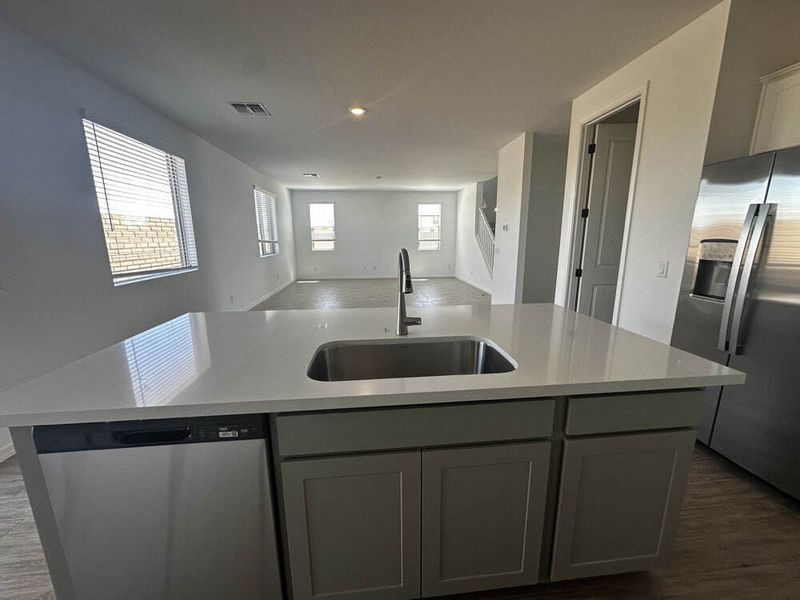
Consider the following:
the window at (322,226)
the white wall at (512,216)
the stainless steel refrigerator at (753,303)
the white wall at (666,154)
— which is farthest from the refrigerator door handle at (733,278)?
the window at (322,226)

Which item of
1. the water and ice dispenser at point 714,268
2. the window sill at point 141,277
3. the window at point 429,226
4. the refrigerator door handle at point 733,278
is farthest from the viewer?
the window at point 429,226

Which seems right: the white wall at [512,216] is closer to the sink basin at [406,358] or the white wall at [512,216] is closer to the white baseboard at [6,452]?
the sink basin at [406,358]

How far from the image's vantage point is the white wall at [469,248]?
795 cm

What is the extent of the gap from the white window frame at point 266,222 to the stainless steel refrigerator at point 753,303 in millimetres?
6663

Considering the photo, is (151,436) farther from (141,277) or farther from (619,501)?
(141,277)

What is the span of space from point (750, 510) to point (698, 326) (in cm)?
97

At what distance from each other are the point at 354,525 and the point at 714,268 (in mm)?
2369

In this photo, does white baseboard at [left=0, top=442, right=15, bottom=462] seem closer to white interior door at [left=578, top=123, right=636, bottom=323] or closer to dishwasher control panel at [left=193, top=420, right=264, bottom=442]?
dishwasher control panel at [left=193, top=420, right=264, bottom=442]

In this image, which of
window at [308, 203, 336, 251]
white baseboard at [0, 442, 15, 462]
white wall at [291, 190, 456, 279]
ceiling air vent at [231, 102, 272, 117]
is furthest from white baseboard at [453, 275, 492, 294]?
white baseboard at [0, 442, 15, 462]

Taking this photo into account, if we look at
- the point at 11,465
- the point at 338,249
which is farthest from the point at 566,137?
the point at 338,249

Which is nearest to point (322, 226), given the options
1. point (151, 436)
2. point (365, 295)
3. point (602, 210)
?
point (365, 295)

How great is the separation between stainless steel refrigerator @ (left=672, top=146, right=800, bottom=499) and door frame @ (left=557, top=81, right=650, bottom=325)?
64 centimetres

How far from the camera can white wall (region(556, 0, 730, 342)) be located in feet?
6.48

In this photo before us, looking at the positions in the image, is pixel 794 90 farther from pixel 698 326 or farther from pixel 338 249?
pixel 338 249
